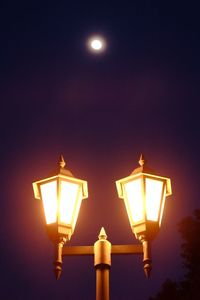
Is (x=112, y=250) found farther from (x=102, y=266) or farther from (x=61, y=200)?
(x=61, y=200)

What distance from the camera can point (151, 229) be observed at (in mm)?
6367

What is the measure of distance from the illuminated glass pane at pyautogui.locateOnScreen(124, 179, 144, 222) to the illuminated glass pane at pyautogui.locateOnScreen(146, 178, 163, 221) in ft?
0.26

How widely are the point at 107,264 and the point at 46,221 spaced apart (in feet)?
2.73

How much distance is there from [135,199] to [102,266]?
32.5 inches

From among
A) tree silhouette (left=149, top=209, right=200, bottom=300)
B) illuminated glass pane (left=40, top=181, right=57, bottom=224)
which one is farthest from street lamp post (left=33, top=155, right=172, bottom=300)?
tree silhouette (left=149, top=209, right=200, bottom=300)

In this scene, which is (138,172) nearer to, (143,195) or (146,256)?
(143,195)

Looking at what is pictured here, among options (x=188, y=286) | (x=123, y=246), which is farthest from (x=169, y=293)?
(x=123, y=246)

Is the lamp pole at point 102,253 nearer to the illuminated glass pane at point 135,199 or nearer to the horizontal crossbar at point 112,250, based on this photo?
the horizontal crossbar at point 112,250

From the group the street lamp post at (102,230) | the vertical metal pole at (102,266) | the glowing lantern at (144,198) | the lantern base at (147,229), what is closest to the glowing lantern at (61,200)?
the street lamp post at (102,230)

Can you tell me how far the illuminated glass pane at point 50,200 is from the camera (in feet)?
21.2

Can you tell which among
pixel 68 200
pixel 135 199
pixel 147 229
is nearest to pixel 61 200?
pixel 68 200

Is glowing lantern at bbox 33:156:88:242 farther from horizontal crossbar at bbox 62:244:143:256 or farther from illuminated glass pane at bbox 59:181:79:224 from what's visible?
horizontal crossbar at bbox 62:244:143:256

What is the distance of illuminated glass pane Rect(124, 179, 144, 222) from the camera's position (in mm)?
6430

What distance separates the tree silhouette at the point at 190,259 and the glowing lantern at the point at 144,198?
2109cm
